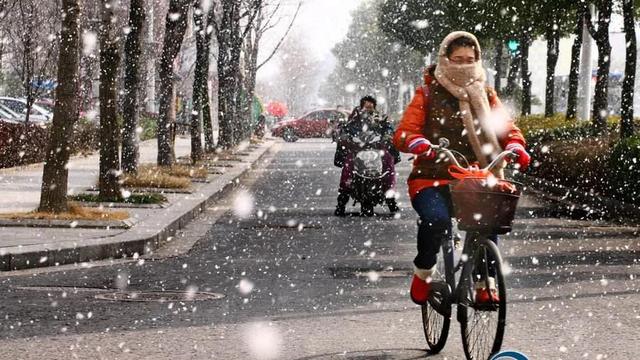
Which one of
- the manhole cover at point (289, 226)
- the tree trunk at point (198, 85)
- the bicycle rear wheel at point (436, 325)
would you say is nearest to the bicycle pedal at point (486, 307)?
the bicycle rear wheel at point (436, 325)

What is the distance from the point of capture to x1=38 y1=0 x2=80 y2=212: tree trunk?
14352 millimetres

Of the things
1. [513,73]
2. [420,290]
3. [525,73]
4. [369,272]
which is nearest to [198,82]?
[525,73]

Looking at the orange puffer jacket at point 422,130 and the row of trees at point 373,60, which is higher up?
the row of trees at point 373,60

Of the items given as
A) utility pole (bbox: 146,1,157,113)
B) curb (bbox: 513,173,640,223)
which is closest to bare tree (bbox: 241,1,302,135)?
utility pole (bbox: 146,1,157,113)

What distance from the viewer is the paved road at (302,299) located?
24.9 feet

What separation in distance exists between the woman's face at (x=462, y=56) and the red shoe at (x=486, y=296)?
139cm

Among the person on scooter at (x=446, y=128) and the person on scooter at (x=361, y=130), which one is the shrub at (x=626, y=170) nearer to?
the person on scooter at (x=361, y=130)

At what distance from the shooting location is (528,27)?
36.6 m

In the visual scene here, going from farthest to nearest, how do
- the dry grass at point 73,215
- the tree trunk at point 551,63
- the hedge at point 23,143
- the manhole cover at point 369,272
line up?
the tree trunk at point 551,63 < the hedge at point 23,143 < the dry grass at point 73,215 < the manhole cover at point 369,272

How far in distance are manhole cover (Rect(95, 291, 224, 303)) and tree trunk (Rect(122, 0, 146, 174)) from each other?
370 inches

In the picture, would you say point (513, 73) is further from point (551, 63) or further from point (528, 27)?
point (551, 63)

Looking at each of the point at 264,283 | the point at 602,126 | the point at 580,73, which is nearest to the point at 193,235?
the point at 264,283

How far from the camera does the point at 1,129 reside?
2488 centimetres

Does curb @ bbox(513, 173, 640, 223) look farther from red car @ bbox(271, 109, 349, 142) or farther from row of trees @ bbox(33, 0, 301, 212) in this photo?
red car @ bbox(271, 109, 349, 142)
